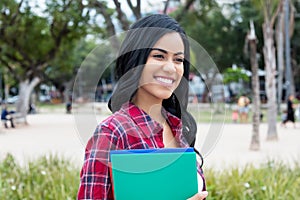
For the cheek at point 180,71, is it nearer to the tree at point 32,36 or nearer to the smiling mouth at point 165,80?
the smiling mouth at point 165,80

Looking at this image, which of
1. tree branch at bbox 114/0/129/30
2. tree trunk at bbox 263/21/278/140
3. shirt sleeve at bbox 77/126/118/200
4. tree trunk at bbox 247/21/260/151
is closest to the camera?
shirt sleeve at bbox 77/126/118/200

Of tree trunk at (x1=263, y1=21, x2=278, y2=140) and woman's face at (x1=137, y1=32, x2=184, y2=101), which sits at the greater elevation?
tree trunk at (x1=263, y1=21, x2=278, y2=140)

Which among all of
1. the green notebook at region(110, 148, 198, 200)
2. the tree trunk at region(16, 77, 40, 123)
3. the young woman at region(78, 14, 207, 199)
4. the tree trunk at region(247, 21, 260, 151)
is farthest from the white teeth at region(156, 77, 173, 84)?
the tree trunk at region(16, 77, 40, 123)

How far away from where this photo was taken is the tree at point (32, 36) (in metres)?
13.4

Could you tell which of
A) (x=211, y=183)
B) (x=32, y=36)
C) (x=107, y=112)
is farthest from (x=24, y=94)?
(x=107, y=112)

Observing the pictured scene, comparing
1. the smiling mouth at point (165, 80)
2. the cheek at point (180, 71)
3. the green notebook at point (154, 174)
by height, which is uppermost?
the cheek at point (180, 71)

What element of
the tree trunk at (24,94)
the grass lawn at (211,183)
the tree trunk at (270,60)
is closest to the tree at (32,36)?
the tree trunk at (24,94)

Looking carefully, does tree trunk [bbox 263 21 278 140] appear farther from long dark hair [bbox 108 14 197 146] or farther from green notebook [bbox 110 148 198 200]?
green notebook [bbox 110 148 198 200]

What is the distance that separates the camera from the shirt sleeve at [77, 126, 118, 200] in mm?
1136

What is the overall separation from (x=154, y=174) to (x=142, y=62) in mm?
317

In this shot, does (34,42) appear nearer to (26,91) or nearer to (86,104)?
(26,91)

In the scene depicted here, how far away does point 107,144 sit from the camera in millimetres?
1145

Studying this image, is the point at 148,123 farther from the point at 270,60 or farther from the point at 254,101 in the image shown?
the point at 270,60

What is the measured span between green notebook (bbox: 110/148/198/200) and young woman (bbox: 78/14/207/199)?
0.18ft
